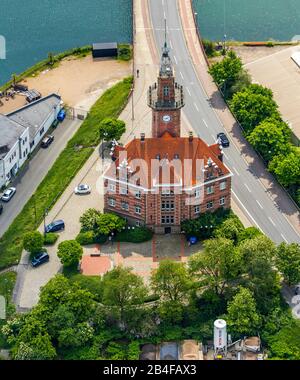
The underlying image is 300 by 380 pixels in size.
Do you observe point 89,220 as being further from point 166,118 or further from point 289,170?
point 289,170

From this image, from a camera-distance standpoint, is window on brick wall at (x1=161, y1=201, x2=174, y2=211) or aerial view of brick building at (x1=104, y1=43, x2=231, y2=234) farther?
window on brick wall at (x1=161, y1=201, x2=174, y2=211)

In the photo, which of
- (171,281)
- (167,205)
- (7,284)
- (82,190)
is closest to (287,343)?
(171,281)

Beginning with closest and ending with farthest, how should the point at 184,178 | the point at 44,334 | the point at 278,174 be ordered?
the point at 44,334
the point at 184,178
the point at 278,174

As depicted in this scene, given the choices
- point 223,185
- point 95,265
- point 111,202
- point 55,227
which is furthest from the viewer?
point 111,202

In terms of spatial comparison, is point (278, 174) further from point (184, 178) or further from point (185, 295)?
point (185, 295)

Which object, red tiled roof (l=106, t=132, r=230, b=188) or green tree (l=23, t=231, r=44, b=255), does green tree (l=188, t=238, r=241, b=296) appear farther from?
green tree (l=23, t=231, r=44, b=255)

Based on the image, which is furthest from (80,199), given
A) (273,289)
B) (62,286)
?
(273,289)

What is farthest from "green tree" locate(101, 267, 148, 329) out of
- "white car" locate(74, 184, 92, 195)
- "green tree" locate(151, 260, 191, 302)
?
"white car" locate(74, 184, 92, 195)
